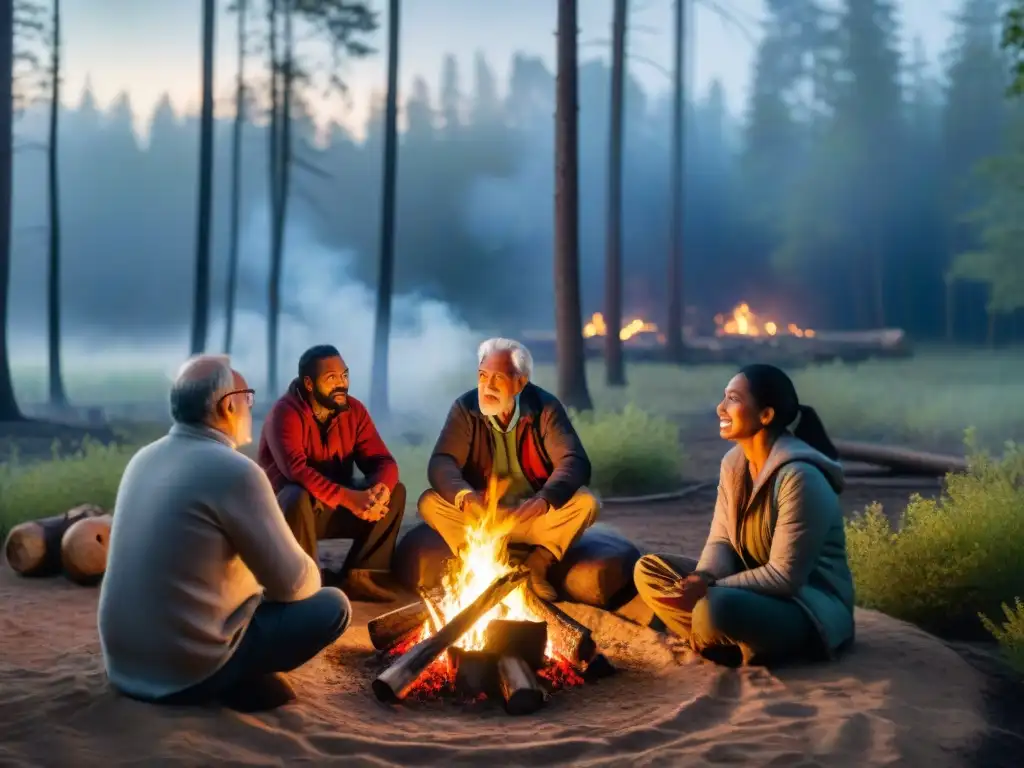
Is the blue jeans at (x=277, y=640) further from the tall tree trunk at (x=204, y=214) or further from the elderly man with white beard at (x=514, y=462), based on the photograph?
the tall tree trunk at (x=204, y=214)

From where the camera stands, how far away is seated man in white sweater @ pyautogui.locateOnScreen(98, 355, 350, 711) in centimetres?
371

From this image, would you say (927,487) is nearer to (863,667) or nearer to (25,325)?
(863,667)

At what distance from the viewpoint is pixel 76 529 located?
6441 mm

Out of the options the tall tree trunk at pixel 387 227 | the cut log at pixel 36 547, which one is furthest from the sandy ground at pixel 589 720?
the tall tree trunk at pixel 387 227

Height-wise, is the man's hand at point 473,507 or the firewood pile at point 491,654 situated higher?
the man's hand at point 473,507

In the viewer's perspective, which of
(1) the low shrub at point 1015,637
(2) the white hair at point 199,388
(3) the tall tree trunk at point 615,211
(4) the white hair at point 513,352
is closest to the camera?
(2) the white hair at point 199,388

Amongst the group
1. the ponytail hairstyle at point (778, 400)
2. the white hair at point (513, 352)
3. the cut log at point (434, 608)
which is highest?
the white hair at point (513, 352)

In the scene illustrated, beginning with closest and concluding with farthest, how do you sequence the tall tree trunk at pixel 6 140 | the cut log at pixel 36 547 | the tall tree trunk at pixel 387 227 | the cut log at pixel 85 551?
the cut log at pixel 85 551
the cut log at pixel 36 547
the tall tree trunk at pixel 6 140
the tall tree trunk at pixel 387 227

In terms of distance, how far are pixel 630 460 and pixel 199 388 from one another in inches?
267

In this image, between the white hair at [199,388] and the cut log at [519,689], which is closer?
the white hair at [199,388]

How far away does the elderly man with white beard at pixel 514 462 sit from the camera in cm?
538

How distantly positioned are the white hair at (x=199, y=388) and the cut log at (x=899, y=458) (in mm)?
7001

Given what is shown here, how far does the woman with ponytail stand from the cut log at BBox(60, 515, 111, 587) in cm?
354

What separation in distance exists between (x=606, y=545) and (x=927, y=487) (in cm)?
554
